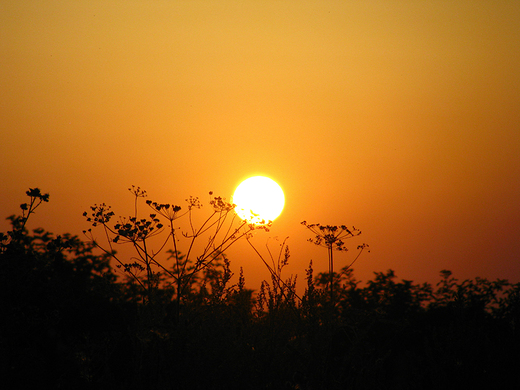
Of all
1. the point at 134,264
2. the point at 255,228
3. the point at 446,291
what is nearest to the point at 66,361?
the point at 134,264

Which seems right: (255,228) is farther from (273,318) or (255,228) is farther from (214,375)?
(214,375)

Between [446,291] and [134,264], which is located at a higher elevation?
[446,291]

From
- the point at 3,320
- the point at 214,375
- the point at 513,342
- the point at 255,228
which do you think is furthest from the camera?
the point at 255,228

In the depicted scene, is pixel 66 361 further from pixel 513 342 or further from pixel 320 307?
pixel 513 342

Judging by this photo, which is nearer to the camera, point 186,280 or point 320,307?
point 320,307

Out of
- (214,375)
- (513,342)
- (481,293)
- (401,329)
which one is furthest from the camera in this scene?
(481,293)

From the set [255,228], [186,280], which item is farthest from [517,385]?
[186,280]

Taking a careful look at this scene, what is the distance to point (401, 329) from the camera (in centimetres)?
866

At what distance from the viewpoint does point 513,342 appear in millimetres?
6922

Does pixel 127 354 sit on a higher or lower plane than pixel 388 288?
lower

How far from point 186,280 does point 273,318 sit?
1.47 m

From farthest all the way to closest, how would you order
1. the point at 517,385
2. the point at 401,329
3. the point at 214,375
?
1. the point at 401,329
2. the point at 517,385
3. the point at 214,375

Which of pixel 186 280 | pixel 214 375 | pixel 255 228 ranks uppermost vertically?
pixel 255 228

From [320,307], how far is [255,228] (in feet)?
6.07
